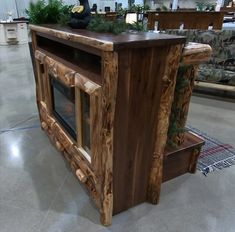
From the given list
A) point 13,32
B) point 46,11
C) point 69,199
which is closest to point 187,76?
point 69,199

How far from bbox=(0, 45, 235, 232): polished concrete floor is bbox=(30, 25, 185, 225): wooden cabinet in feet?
0.42

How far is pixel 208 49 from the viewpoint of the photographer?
1584 mm

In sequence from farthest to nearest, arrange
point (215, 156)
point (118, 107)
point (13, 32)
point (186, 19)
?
1. point (13, 32)
2. point (186, 19)
3. point (215, 156)
4. point (118, 107)

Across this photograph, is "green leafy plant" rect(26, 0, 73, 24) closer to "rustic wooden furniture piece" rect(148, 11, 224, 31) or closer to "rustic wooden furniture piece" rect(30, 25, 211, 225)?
"rustic wooden furniture piece" rect(30, 25, 211, 225)

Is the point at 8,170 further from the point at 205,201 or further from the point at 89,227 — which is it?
the point at 205,201

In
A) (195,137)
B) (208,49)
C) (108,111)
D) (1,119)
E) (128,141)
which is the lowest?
(1,119)

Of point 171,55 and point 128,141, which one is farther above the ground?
point 171,55

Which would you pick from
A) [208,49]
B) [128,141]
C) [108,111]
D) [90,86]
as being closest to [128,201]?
[128,141]

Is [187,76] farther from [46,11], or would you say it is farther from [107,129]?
[46,11]

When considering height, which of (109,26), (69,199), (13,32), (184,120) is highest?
(109,26)

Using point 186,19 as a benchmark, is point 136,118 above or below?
below

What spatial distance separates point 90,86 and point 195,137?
116 cm

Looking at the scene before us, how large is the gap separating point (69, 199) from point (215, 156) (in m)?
1.44

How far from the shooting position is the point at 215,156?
2.27 metres
